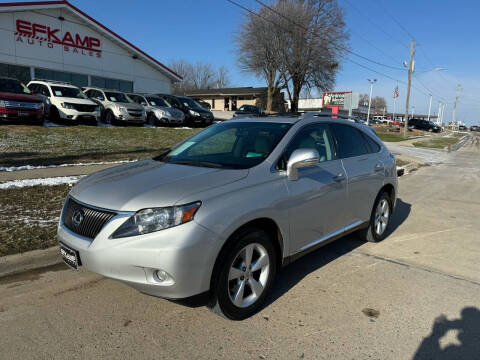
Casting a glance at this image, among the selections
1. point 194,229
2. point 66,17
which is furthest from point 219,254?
point 66,17

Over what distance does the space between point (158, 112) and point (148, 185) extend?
53.0 feet

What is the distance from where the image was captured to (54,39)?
69.1 feet

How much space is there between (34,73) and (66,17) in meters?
4.12

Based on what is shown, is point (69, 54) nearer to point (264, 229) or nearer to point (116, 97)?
point (116, 97)

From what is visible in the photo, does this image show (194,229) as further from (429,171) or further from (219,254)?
(429,171)

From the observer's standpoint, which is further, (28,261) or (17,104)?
(17,104)

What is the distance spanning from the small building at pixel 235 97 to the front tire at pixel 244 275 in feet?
159

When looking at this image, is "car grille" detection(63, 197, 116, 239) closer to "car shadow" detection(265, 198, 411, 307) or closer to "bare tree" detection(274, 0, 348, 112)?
"car shadow" detection(265, 198, 411, 307)

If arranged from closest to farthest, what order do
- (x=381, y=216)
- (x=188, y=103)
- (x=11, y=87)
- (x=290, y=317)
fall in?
(x=290, y=317)
(x=381, y=216)
(x=11, y=87)
(x=188, y=103)

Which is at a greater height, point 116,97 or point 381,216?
point 116,97

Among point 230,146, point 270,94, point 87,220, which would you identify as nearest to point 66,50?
point 230,146

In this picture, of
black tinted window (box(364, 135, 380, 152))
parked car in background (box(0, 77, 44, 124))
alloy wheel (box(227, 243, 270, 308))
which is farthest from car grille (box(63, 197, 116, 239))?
parked car in background (box(0, 77, 44, 124))

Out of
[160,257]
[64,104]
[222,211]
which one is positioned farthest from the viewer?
[64,104]

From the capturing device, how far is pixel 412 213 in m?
6.74
